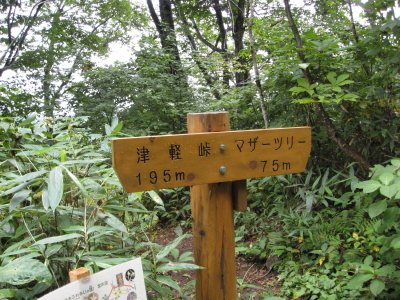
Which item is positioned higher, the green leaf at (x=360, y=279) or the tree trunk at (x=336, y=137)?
the tree trunk at (x=336, y=137)

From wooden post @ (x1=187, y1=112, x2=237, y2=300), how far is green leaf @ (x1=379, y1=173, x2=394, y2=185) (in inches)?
32.7

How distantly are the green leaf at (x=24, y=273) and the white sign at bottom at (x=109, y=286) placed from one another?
149mm

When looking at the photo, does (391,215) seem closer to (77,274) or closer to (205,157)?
(205,157)

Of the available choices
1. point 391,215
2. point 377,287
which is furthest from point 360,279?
point 391,215

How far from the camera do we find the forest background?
143 cm

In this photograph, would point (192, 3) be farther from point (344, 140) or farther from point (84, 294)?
point (84, 294)

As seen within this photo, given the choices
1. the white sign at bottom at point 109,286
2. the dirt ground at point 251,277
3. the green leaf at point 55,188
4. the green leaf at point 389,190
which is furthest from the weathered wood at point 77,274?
the dirt ground at point 251,277

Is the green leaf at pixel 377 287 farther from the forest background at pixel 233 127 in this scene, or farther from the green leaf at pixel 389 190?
the green leaf at pixel 389 190

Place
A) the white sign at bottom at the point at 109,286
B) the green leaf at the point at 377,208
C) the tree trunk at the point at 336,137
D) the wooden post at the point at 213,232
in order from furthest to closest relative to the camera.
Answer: the tree trunk at the point at 336,137 → the green leaf at the point at 377,208 → the wooden post at the point at 213,232 → the white sign at bottom at the point at 109,286

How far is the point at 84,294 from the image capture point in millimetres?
957

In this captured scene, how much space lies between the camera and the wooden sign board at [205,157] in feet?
3.98

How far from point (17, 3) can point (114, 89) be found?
133 inches

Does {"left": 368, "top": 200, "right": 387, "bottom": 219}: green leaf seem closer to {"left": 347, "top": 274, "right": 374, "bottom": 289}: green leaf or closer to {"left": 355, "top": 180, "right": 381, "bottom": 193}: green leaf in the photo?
{"left": 355, "top": 180, "right": 381, "bottom": 193}: green leaf

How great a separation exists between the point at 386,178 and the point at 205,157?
1.03 meters
